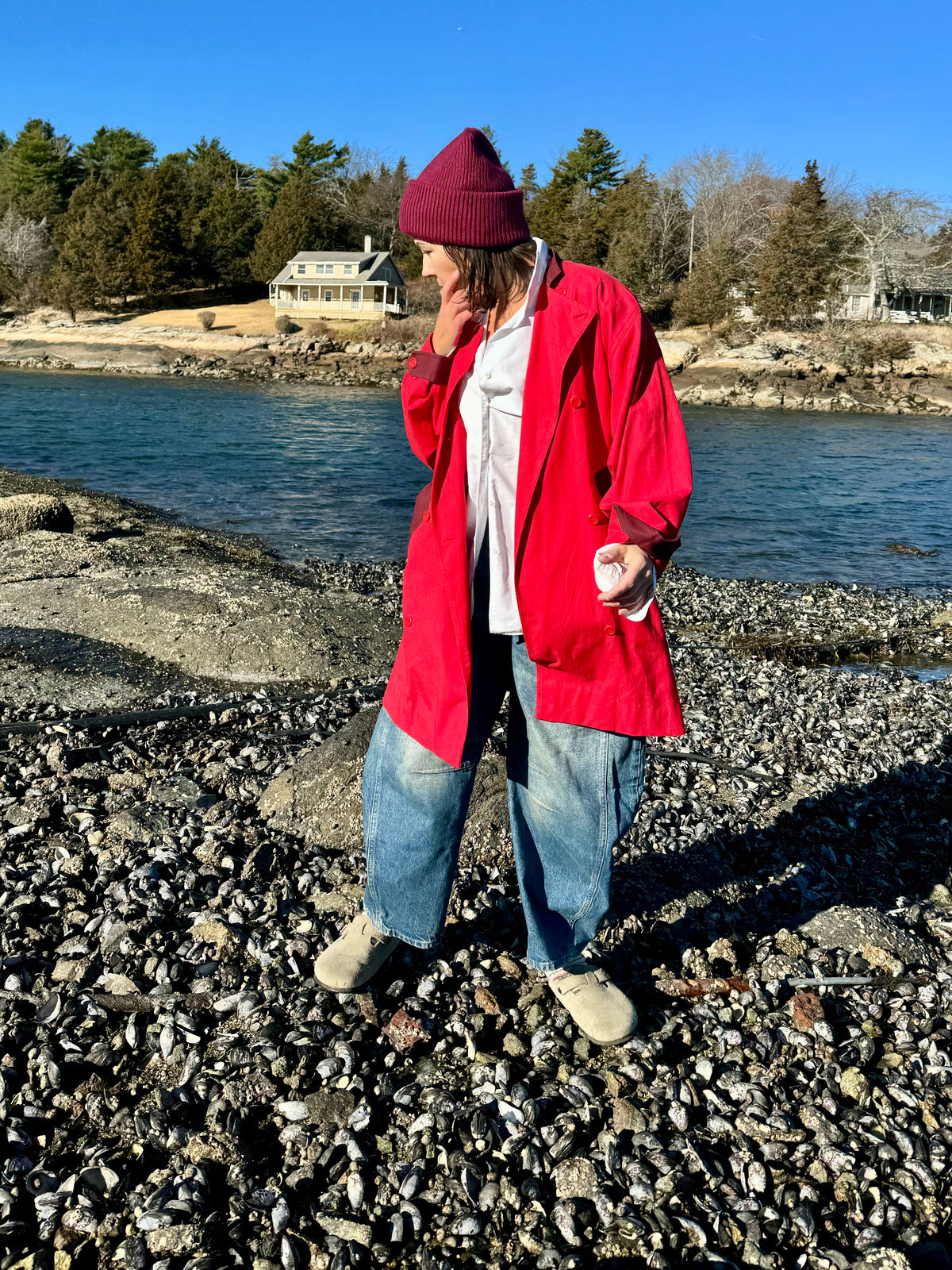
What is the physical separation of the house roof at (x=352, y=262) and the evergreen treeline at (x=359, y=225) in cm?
349

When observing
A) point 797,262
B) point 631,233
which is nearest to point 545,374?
point 797,262

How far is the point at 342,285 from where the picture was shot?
211 ft

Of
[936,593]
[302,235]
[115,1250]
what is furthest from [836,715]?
[302,235]

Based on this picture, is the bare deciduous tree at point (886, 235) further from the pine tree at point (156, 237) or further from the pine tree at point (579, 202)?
the pine tree at point (156, 237)

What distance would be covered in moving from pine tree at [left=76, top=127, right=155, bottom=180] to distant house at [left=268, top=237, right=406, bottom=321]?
767 inches

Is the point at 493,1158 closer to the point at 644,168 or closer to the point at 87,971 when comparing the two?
the point at 87,971

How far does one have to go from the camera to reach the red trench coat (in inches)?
95.2

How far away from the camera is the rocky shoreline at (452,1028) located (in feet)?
7.82

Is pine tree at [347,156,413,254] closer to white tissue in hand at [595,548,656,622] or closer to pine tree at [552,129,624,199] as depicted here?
pine tree at [552,129,624,199]

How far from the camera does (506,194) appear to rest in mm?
2332

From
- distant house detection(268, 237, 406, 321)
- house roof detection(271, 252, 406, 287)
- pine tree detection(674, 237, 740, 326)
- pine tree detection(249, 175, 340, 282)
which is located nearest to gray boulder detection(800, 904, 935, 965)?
pine tree detection(674, 237, 740, 326)

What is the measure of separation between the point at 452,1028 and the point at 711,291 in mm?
58495

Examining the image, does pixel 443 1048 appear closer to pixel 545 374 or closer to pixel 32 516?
pixel 545 374

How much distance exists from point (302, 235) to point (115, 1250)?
2895 inches
